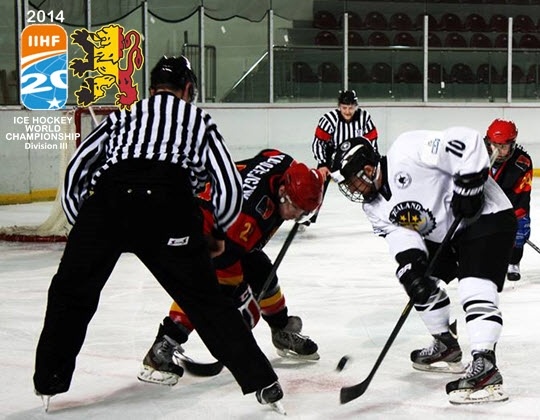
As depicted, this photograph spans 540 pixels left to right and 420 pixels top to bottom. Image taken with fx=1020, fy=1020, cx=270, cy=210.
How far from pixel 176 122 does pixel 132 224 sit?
0.86ft

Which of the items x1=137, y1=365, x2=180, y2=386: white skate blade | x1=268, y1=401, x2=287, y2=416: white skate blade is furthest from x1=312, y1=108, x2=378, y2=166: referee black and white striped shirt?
x1=268, y1=401, x2=287, y2=416: white skate blade

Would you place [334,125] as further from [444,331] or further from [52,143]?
[444,331]

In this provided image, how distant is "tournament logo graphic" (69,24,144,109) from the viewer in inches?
349

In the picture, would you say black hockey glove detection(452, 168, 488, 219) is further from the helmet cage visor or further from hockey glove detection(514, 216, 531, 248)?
hockey glove detection(514, 216, 531, 248)

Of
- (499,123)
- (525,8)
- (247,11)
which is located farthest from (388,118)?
(499,123)

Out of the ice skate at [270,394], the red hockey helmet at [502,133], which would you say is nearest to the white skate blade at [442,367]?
the ice skate at [270,394]

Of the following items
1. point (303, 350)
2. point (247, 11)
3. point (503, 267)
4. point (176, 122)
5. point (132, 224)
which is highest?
point (247, 11)

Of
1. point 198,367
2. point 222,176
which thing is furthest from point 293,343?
point 222,176

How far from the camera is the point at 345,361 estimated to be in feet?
10.00

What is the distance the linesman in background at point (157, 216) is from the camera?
93.7 inches

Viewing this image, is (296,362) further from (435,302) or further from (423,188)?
(423,188)

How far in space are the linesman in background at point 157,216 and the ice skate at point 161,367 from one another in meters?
0.38

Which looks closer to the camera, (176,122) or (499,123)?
(176,122)

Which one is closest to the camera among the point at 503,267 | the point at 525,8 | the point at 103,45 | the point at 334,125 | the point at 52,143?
the point at 503,267
